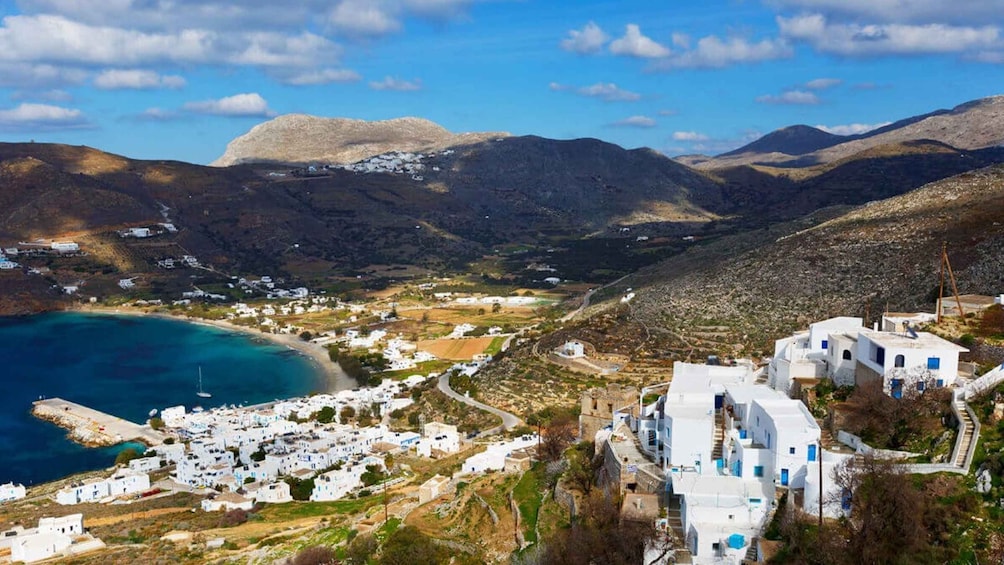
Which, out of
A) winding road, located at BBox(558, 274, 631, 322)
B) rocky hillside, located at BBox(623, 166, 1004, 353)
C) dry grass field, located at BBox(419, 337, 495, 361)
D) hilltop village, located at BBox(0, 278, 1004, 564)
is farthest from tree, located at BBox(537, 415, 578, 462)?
winding road, located at BBox(558, 274, 631, 322)

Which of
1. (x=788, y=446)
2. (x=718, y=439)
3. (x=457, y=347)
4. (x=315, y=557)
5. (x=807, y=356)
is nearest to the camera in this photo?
(x=788, y=446)

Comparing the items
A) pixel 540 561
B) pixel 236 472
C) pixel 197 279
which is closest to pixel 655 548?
pixel 540 561

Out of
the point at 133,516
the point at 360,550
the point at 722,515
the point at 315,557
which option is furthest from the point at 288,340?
the point at 722,515

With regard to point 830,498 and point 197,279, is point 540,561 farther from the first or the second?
point 197,279

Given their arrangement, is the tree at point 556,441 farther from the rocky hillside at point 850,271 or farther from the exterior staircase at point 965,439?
the rocky hillside at point 850,271

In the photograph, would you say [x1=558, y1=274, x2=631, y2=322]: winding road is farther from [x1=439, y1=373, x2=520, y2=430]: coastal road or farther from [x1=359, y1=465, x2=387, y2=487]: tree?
[x1=359, y1=465, x2=387, y2=487]: tree

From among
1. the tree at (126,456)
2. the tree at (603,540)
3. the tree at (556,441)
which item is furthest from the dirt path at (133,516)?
the tree at (603,540)

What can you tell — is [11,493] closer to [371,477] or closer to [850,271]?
[371,477]
